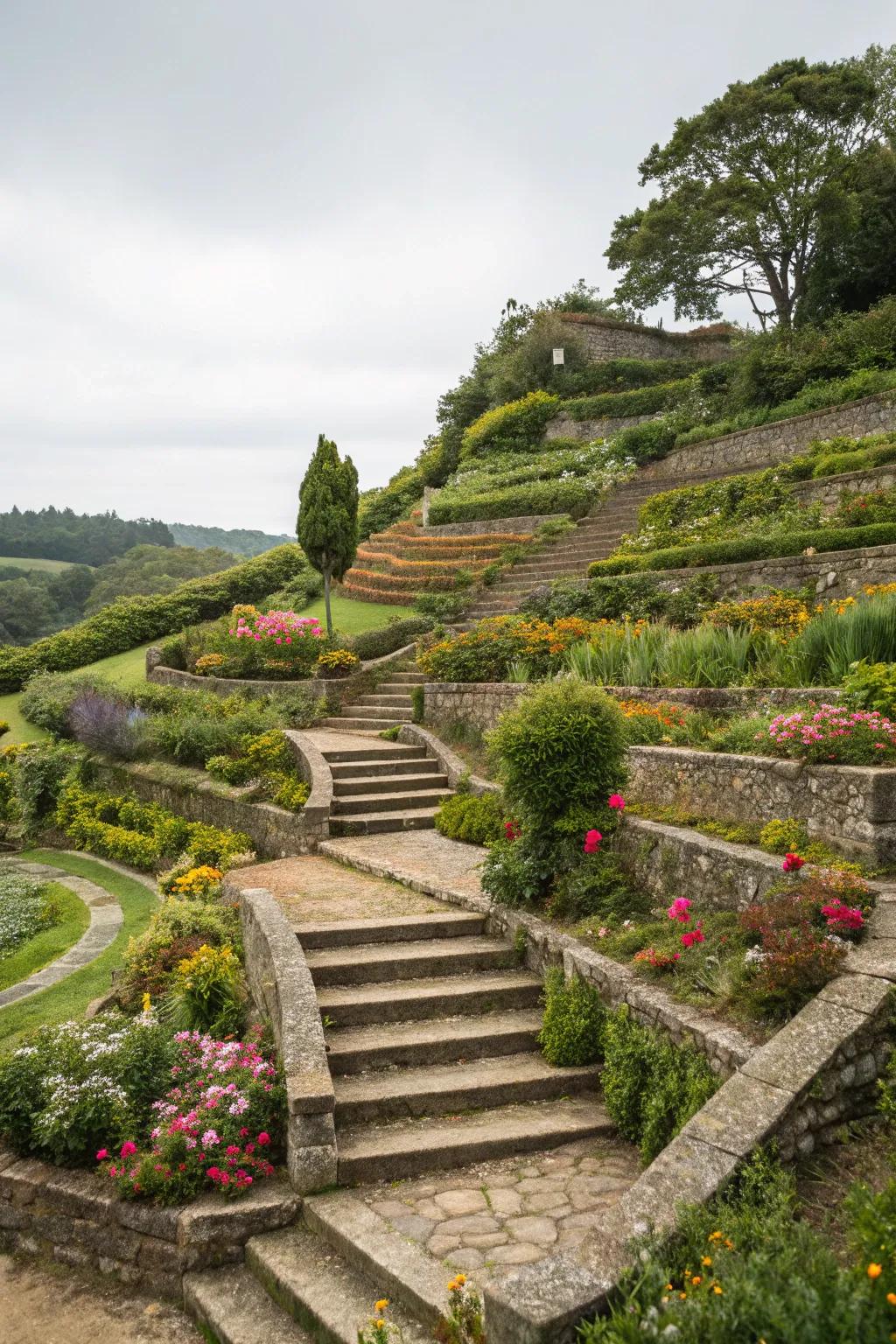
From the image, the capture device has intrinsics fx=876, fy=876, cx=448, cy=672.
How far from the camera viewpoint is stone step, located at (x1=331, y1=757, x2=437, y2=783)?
445 inches

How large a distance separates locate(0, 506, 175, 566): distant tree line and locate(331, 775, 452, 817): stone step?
5861cm

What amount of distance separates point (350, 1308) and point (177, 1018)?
2.87 metres

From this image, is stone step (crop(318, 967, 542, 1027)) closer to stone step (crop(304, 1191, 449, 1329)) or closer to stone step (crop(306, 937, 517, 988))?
stone step (crop(306, 937, 517, 988))

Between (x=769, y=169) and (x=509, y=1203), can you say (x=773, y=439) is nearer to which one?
(x=769, y=169)

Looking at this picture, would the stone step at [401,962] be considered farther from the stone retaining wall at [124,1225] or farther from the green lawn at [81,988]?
the green lawn at [81,988]

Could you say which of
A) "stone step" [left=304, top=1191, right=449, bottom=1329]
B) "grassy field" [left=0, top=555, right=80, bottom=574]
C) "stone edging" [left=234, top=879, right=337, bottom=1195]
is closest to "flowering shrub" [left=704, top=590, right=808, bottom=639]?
"stone edging" [left=234, top=879, right=337, bottom=1195]

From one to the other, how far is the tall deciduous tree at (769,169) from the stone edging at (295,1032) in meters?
23.0

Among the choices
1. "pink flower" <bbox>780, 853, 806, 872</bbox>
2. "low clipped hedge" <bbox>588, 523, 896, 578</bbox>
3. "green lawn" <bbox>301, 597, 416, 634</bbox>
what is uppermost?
"low clipped hedge" <bbox>588, 523, 896, 578</bbox>

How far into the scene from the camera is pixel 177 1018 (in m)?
6.31

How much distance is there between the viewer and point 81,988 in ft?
26.5

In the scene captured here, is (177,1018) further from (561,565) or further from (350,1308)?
(561,565)

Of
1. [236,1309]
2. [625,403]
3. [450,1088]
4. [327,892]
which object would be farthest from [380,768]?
[625,403]

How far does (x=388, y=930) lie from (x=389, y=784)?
417 cm

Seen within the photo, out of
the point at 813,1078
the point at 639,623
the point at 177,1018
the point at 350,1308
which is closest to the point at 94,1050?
the point at 177,1018
